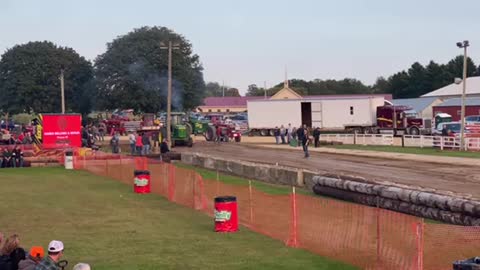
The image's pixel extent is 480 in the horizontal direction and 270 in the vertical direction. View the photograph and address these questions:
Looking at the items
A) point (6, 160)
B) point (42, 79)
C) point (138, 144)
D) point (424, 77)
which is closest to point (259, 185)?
point (6, 160)

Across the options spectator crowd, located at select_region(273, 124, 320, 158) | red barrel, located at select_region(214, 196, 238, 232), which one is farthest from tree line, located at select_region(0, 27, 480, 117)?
red barrel, located at select_region(214, 196, 238, 232)

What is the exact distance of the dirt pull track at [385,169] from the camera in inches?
1057

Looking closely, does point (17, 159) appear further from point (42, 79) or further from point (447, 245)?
point (42, 79)

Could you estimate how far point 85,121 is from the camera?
84125 millimetres

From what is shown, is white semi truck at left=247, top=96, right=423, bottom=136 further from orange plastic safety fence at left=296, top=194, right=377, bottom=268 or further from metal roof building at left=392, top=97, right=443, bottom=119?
orange plastic safety fence at left=296, top=194, right=377, bottom=268

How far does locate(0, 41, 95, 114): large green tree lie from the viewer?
292 feet

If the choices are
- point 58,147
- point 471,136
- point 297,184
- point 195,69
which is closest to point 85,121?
point 195,69

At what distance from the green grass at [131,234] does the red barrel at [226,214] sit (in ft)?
0.85

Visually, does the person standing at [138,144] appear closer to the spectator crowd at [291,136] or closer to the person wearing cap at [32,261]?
the spectator crowd at [291,136]

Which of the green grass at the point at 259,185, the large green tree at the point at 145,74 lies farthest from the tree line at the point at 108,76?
the green grass at the point at 259,185

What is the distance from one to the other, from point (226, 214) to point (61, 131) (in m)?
29.9

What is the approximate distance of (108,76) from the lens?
8225 cm

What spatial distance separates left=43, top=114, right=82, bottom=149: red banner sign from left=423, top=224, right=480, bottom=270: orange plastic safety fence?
34.2 m

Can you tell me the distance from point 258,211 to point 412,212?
3.98 meters
